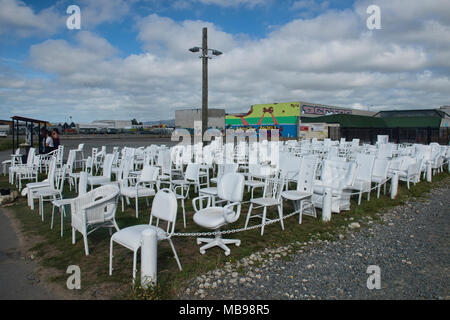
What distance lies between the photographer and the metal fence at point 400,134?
2300 centimetres

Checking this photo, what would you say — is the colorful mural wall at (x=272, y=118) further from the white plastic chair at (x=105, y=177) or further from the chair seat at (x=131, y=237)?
the chair seat at (x=131, y=237)

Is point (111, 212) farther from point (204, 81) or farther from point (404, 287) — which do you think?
point (204, 81)

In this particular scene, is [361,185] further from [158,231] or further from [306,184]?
[158,231]

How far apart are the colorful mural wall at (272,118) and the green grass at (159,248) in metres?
26.7

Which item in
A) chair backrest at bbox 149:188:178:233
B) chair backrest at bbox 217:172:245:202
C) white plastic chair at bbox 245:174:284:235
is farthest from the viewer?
white plastic chair at bbox 245:174:284:235

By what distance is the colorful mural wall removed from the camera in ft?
105

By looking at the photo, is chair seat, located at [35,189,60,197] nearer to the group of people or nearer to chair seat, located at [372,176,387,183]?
the group of people

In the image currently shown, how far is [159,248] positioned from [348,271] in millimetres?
2384

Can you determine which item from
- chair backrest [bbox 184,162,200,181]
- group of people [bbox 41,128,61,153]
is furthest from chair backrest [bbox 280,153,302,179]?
group of people [bbox 41,128,61,153]

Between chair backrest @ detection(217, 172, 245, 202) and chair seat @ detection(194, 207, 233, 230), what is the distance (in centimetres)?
24

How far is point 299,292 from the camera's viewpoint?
2938mm

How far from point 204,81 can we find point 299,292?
931 cm
